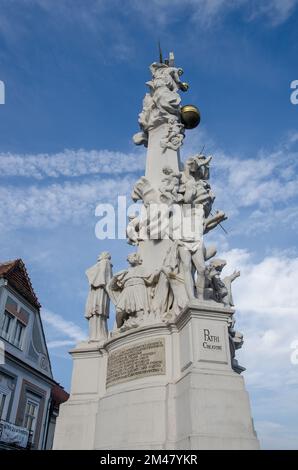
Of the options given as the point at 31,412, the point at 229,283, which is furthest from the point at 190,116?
the point at 31,412

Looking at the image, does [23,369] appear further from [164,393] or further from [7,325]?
[164,393]

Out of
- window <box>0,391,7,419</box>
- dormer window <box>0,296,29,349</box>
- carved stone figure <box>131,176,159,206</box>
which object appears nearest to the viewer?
carved stone figure <box>131,176,159,206</box>

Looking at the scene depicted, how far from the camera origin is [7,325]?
22.1 m

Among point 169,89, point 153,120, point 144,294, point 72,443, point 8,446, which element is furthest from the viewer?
point 8,446

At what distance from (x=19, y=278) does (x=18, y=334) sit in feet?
10.4

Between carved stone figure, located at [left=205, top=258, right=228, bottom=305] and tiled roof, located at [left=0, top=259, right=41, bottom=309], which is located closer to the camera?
carved stone figure, located at [left=205, top=258, right=228, bottom=305]

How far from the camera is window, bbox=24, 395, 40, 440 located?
22219 mm

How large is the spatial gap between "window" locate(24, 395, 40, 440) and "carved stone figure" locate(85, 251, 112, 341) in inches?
615

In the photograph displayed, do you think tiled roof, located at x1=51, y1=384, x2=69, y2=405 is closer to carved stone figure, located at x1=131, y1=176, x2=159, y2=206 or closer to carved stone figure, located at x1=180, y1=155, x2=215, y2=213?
carved stone figure, located at x1=131, y1=176, x2=159, y2=206

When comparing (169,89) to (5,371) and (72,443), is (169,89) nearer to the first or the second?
(72,443)

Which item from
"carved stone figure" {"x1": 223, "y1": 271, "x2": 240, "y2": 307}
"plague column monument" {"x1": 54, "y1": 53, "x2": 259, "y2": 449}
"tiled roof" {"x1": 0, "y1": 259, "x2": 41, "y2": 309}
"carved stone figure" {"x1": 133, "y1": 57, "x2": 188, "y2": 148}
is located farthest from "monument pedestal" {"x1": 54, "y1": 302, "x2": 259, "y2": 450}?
"tiled roof" {"x1": 0, "y1": 259, "x2": 41, "y2": 309}

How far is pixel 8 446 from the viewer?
18.4 m
